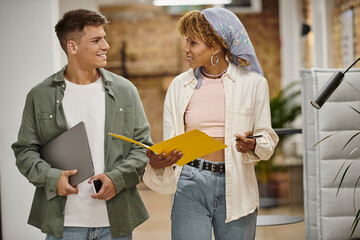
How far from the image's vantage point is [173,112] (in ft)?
8.09

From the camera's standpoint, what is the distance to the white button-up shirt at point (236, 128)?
239 cm

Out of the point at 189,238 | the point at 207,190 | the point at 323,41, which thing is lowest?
the point at 189,238

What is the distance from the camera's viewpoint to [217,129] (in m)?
2.43

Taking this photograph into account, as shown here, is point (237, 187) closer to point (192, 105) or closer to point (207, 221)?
point (207, 221)

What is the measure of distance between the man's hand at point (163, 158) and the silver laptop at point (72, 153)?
0.78 ft

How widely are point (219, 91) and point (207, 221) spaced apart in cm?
54

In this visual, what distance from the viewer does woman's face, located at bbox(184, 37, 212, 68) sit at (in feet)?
7.97

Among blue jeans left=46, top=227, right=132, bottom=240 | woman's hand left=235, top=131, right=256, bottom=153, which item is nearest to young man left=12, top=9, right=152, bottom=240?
blue jeans left=46, top=227, right=132, bottom=240

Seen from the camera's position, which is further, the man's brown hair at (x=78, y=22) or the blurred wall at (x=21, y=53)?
the blurred wall at (x=21, y=53)

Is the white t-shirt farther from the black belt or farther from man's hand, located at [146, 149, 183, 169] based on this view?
the black belt

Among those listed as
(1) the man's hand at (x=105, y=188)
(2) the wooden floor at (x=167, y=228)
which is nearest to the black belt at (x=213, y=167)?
(1) the man's hand at (x=105, y=188)

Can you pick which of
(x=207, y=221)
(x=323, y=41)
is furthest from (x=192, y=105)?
(x=323, y=41)

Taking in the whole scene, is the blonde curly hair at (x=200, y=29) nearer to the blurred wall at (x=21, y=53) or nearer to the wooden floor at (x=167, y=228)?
the blurred wall at (x=21, y=53)

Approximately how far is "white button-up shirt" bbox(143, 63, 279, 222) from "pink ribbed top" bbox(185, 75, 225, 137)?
0.09ft
